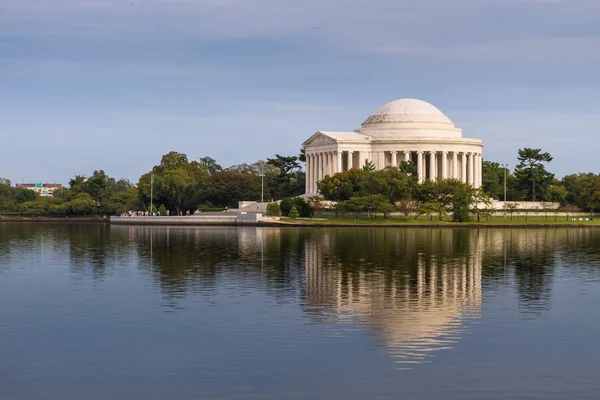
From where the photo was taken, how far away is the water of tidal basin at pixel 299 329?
819 inches

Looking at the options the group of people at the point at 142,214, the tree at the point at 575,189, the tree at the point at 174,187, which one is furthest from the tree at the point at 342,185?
the tree at the point at 575,189

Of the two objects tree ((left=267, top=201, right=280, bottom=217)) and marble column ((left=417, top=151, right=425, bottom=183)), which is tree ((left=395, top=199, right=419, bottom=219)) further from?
marble column ((left=417, top=151, right=425, bottom=183))

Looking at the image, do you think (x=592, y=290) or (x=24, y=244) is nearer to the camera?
(x=592, y=290)

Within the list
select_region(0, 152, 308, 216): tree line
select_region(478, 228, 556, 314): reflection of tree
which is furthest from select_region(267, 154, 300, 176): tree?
select_region(478, 228, 556, 314): reflection of tree

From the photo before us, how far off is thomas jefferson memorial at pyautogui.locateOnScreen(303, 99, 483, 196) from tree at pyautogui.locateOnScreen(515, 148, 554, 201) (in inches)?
275

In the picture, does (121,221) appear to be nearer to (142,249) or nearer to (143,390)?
(142,249)

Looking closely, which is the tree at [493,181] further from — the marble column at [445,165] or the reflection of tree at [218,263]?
the reflection of tree at [218,263]

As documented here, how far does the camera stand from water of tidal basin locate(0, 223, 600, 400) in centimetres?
2081

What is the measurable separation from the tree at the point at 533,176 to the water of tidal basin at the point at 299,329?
327 ft

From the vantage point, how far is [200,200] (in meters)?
155

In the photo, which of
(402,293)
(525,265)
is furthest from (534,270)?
(402,293)

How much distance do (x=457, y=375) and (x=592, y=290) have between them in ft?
62.9

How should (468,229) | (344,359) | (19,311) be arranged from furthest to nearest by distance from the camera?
(468,229)
(19,311)
(344,359)

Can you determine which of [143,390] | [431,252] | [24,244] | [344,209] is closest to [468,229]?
[344,209]
